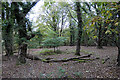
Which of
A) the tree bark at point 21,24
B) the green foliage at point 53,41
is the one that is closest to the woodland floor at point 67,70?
the tree bark at point 21,24

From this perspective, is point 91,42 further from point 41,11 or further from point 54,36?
point 41,11

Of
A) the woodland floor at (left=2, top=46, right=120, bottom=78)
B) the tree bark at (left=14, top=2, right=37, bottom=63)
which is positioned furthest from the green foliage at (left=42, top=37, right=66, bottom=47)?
the woodland floor at (left=2, top=46, right=120, bottom=78)

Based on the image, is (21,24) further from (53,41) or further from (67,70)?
(53,41)

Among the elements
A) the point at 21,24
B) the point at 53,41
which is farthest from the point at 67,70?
the point at 53,41

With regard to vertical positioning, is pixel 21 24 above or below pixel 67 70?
above

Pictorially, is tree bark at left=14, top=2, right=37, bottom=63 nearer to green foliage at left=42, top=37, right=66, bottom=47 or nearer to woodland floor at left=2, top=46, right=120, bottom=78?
woodland floor at left=2, top=46, right=120, bottom=78

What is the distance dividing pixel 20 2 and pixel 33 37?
2.51 metres

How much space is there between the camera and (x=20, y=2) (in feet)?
17.6

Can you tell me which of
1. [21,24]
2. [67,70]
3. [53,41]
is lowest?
[67,70]

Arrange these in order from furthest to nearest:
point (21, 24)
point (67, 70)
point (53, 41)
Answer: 1. point (53, 41)
2. point (21, 24)
3. point (67, 70)

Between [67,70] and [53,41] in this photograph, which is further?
[53,41]

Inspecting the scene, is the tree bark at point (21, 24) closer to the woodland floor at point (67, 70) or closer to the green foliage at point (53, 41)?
the woodland floor at point (67, 70)

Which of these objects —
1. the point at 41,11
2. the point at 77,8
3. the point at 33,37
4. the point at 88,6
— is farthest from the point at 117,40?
the point at 41,11

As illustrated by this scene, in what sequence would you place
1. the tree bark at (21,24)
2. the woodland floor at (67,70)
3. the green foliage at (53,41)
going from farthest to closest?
the green foliage at (53,41), the tree bark at (21,24), the woodland floor at (67,70)
